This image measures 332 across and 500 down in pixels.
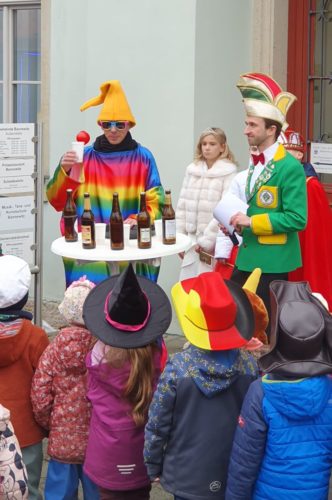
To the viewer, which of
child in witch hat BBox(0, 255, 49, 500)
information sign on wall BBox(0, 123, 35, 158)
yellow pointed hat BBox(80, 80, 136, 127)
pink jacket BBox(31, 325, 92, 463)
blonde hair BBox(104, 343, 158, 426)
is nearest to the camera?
blonde hair BBox(104, 343, 158, 426)

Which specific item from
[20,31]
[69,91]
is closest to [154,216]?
[69,91]

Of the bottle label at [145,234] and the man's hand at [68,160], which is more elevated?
the man's hand at [68,160]

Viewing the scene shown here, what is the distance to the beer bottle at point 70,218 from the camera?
18.2 feet

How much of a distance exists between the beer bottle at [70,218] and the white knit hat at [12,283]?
1262 mm

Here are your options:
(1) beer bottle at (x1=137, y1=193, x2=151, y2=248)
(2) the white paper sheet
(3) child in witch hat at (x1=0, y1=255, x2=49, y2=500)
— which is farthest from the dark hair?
(3) child in witch hat at (x1=0, y1=255, x2=49, y2=500)

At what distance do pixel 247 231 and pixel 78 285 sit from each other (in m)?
1.62

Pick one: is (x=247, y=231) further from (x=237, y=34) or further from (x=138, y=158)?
(x=237, y=34)

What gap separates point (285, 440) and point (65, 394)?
116 cm

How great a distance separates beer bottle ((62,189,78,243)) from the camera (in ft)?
18.2

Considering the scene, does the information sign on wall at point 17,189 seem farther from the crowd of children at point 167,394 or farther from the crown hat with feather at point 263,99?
the crowd of children at point 167,394

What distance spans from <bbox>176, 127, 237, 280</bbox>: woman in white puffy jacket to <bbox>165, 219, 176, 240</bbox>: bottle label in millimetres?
2174

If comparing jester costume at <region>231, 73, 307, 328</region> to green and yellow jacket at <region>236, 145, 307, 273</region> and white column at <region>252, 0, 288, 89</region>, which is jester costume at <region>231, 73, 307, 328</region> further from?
white column at <region>252, 0, 288, 89</region>

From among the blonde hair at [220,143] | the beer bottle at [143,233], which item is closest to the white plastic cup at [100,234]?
the beer bottle at [143,233]

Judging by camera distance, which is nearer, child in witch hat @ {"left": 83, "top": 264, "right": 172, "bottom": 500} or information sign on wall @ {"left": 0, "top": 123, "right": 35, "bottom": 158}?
child in witch hat @ {"left": 83, "top": 264, "right": 172, "bottom": 500}
